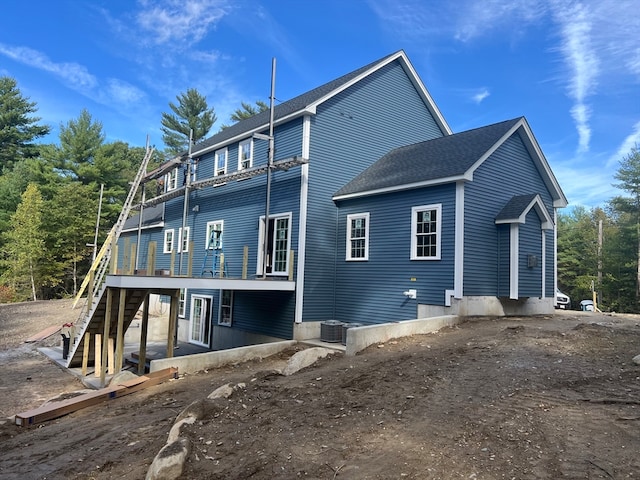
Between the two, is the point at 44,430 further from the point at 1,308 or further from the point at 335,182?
the point at 1,308

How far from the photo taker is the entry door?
1771 cm

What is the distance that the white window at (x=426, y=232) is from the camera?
1202cm

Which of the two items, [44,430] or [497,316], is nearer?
[44,430]

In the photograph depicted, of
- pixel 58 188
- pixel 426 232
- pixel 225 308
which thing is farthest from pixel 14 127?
pixel 426 232

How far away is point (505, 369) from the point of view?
22.9ft

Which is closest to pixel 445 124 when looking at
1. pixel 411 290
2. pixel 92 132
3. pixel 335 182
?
pixel 335 182

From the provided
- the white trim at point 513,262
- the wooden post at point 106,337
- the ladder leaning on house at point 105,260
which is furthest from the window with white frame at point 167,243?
the white trim at point 513,262

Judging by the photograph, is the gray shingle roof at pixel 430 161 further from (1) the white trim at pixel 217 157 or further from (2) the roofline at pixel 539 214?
(1) the white trim at pixel 217 157

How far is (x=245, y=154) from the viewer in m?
16.5

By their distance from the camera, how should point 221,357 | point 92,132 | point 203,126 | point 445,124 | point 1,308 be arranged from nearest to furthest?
1. point 221,357
2. point 445,124
3. point 1,308
4. point 92,132
5. point 203,126

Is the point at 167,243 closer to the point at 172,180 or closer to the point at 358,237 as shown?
the point at 172,180

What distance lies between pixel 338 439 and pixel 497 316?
9.05m

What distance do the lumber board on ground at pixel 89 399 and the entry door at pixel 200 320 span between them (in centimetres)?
734

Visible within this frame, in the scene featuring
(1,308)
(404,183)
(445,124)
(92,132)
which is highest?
(92,132)
